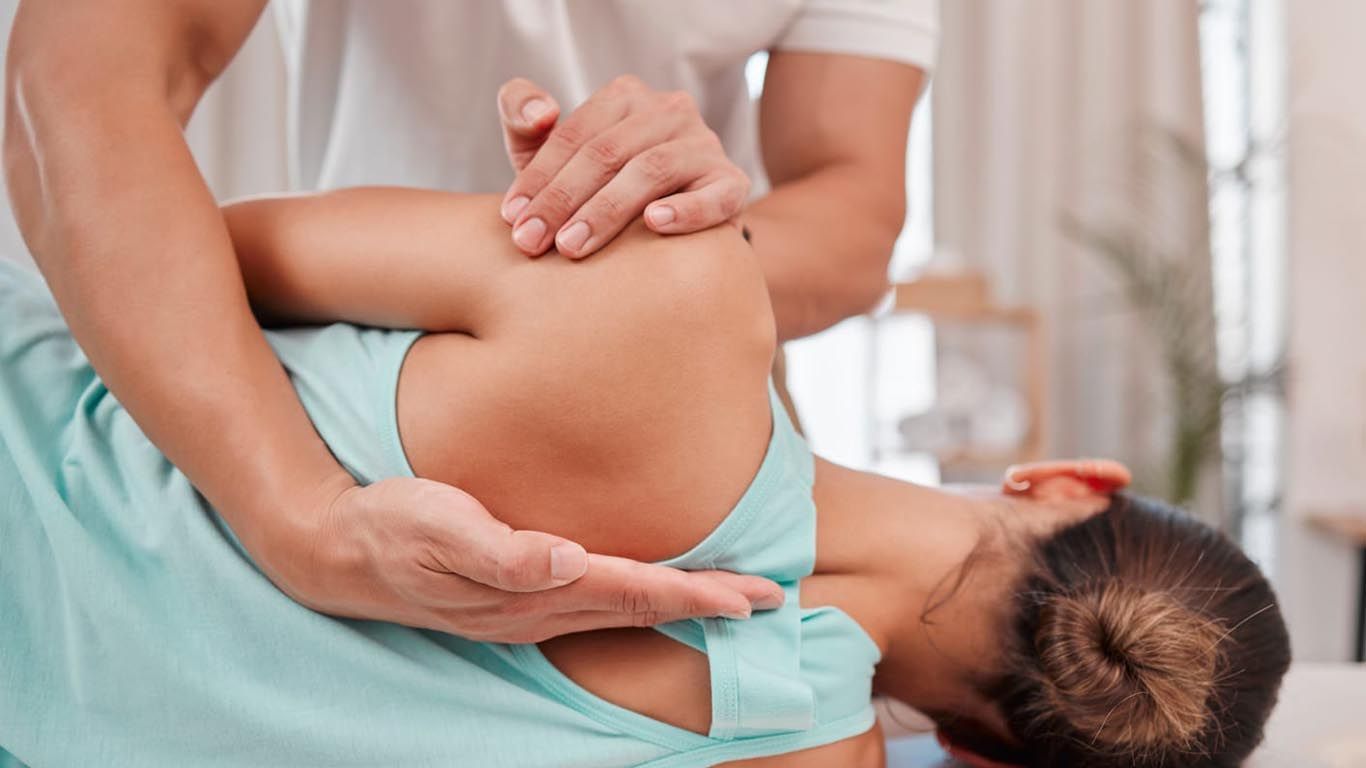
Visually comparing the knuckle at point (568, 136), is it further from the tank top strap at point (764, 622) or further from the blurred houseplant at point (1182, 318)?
the blurred houseplant at point (1182, 318)

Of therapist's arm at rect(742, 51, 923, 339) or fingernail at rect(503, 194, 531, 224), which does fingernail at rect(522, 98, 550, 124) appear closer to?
fingernail at rect(503, 194, 531, 224)

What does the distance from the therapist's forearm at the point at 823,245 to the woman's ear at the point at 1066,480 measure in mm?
310

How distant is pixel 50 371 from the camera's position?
3.47 ft

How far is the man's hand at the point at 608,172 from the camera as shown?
89 cm

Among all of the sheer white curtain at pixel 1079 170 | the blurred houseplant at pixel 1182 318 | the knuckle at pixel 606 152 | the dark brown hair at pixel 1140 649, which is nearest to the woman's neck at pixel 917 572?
the dark brown hair at pixel 1140 649

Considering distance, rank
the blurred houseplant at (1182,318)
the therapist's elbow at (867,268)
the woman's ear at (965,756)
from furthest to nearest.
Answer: the blurred houseplant at (1182,318) → the therapist's elbow at (867,268) → the woman's ear at (965,756)

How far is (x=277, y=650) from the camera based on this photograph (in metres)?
0.92

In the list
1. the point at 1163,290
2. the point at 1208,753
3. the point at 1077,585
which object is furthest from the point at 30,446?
the point at 1163,290

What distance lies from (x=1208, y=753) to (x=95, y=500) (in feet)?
3.43

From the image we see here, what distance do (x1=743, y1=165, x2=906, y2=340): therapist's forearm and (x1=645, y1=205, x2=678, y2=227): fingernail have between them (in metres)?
0.42

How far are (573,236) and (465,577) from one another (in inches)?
10.6

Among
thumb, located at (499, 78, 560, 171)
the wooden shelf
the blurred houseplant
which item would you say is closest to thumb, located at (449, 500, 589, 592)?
thumb, located at (499, 78, 560, 171)

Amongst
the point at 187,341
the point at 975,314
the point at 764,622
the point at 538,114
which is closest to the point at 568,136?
the point at 538,114

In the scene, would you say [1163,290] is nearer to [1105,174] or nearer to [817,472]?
[1105,174]
